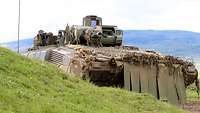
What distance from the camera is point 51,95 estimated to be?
43.4 ft

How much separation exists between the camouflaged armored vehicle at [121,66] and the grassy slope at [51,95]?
14.9ft

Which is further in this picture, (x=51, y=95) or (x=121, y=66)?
(x=121, y=66)

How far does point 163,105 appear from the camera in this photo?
56.3ft

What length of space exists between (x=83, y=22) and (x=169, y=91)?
6.57m

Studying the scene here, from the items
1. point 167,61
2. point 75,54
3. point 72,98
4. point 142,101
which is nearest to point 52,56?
point 75,54

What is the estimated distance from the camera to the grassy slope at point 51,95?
11.4 m

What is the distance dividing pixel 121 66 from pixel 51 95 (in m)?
9.33

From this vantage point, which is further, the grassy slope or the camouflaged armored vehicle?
the camouflaged armored vehicle

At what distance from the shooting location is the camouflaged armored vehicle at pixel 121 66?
877 inches

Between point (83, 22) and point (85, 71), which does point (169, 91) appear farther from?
point (83, 22)

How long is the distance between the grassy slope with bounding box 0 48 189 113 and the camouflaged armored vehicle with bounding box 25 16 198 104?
453 cm

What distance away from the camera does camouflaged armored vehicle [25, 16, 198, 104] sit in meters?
22.3

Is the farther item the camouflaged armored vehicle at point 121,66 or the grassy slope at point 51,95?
the camouflaged armored vehicle at point 121,66

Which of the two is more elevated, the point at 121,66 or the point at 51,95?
the point at 51,95
